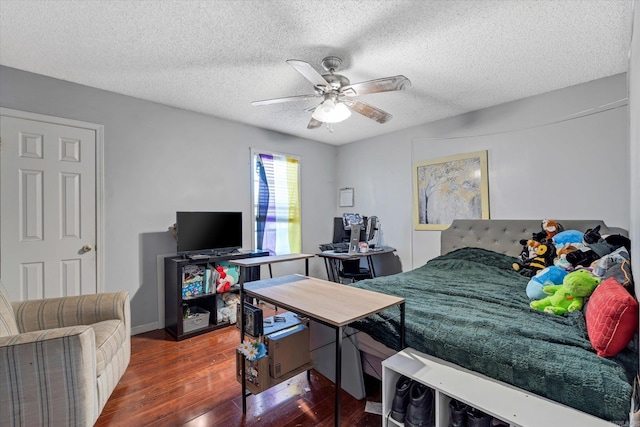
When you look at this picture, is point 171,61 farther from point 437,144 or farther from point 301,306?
point 437,144

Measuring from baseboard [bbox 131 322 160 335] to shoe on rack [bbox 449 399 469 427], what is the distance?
292cm

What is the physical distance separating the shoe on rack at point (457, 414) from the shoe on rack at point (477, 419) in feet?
0.06

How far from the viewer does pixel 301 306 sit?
147cm

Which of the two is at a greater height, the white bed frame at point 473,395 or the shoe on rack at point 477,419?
the white bed frame at point 473,395

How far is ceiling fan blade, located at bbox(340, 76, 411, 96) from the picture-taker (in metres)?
1.88

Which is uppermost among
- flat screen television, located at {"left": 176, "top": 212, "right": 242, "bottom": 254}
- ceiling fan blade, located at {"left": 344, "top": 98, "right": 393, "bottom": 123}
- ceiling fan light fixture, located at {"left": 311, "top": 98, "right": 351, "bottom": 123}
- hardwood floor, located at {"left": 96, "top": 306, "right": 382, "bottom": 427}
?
ceiling fan blade, located at {"left": 344, "top": 98, "right": 393, "bottom": 123}

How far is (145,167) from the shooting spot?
2.97 metres

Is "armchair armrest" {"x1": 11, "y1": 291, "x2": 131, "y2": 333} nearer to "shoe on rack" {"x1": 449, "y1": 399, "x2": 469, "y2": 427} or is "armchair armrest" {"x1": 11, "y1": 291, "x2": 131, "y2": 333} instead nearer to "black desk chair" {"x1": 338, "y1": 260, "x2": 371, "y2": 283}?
"shoe on rack" {"x1": 449, "y1": 399, "x2": 469, "y2": 427}

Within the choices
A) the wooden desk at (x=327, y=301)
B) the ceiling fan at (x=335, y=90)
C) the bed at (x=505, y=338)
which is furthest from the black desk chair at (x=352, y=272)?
the ceiling fan at (x=335, y=90)

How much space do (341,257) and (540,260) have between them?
2.04m

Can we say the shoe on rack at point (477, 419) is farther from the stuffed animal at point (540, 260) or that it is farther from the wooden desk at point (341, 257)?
the wooden desk at point (341, 257)

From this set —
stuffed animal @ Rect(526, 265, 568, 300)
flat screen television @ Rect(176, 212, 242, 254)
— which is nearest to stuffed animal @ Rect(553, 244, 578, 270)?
stuffed animal @ Rect(526, 265, 568, 300)

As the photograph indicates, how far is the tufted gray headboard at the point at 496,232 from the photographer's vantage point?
2650 millimetres

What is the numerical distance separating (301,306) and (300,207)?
9.84 feet
